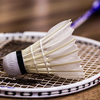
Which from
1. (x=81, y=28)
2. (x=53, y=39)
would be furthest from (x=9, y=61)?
(x=81, y=28)

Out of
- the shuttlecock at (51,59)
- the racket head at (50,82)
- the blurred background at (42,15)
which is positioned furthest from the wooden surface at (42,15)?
the shuttlecock at (51,59)

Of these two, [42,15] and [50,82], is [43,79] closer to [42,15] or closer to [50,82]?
[50,82]

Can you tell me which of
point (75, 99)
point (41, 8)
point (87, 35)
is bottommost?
point (75, 99)

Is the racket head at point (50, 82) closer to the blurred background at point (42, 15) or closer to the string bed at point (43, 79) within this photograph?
the string bed at point (43, 79)

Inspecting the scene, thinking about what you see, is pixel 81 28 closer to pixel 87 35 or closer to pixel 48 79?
pixel 87 35

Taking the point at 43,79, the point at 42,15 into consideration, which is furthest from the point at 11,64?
the point at 42,15

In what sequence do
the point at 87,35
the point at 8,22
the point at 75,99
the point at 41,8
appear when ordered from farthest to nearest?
the point at 41,8 < the point at 8,22 < the point at 87,35 < the point at 75,99
